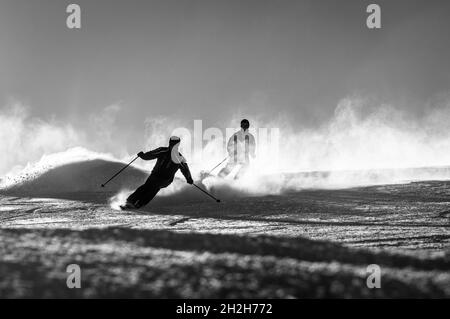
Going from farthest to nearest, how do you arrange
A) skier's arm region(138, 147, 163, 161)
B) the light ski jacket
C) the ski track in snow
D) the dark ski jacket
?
the light ski jacket < the dark ski jacket < skier's arm region(138, 147, 163, 161) < the ski track in snow

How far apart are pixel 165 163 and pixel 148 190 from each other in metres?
0.78

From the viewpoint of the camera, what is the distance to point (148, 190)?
11.1m

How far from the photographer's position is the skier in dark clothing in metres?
10.8

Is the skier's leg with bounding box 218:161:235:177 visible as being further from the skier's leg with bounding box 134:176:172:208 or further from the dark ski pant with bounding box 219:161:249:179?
the skier's leg with bounding box 134:176:172:208

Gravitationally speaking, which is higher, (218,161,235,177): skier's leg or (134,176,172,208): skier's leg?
(218,161,235,177): skier's leg

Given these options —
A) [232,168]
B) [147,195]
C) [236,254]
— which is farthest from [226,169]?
[236,254]

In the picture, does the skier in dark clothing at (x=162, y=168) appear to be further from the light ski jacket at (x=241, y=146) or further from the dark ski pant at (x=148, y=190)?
the light ski jacket at (x=241, y=146)

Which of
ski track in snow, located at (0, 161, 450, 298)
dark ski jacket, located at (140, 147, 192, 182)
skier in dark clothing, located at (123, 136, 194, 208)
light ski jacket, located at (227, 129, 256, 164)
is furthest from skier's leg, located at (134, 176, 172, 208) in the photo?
light ski jacket, located at (227, 129, 256, 164)

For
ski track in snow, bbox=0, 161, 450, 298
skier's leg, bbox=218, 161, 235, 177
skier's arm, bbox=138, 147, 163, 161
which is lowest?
ski track in snow, bbox=0, 161, 450, 298

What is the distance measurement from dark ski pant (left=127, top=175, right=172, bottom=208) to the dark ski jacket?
4.0 inches

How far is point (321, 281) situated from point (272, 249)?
45.4 inches

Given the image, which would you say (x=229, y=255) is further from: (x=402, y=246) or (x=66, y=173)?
(x=66, y=173)

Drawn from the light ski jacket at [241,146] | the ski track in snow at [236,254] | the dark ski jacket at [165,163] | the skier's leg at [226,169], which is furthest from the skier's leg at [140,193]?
the light ski jacket at [241,146]

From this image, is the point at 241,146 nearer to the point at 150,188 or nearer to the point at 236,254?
the point at 150,188
